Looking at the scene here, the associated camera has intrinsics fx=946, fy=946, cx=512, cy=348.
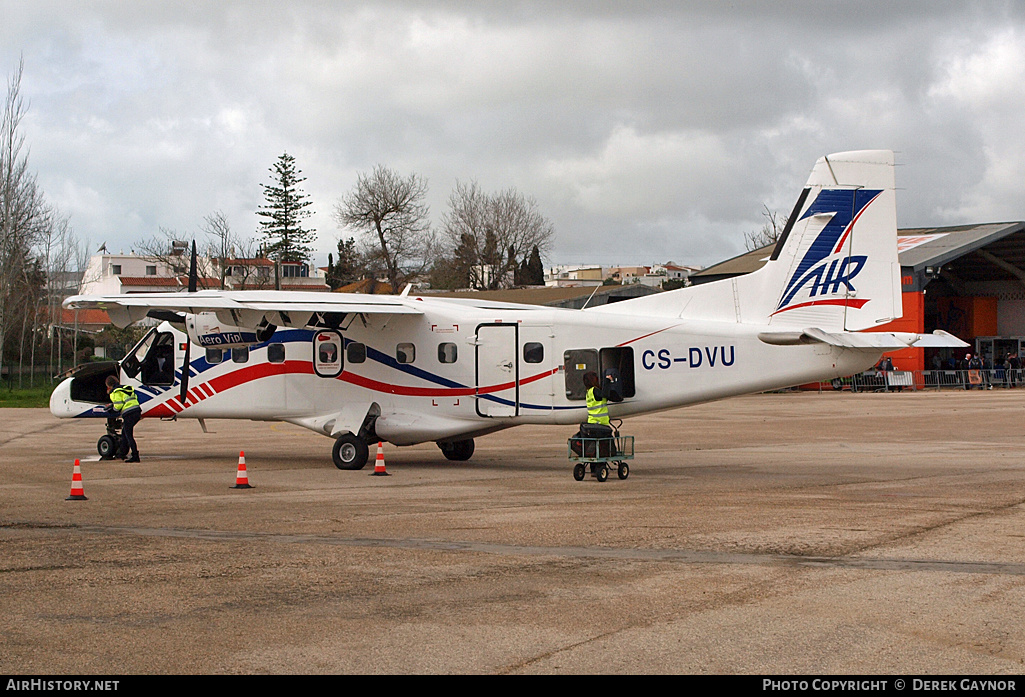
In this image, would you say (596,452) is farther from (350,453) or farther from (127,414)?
(127,414)

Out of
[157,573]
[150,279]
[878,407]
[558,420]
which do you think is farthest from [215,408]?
[150,279]

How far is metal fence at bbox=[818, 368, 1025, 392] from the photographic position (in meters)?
49.8

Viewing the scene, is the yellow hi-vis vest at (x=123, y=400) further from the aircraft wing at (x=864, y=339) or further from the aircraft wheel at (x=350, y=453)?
the aircraft wing at (x=864, y=339)

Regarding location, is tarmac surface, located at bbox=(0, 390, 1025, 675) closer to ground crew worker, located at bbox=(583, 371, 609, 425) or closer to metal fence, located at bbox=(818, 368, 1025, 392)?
ground crew worker, located at bbox=(583, 371, 609, 425)

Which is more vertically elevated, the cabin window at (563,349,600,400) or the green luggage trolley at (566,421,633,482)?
the cabin window at (563,349,600,400)

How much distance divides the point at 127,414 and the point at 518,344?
333 inches

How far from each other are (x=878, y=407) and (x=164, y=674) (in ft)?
116

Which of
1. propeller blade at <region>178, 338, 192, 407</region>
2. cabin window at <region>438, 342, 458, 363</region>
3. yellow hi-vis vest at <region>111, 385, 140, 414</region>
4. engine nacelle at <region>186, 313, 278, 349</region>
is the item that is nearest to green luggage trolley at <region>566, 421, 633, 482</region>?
cabin window at <region>438, 342, 458, 363</region>

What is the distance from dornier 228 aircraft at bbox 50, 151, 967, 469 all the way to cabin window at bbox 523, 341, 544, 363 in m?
0.03

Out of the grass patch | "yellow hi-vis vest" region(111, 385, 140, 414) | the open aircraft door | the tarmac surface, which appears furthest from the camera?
the grass patch

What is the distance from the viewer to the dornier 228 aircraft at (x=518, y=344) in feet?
55.2

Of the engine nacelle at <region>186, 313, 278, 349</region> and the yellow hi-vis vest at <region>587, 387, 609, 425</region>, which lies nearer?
the yellow hi-vis vest at <region>587, 387, 609, 425</region>

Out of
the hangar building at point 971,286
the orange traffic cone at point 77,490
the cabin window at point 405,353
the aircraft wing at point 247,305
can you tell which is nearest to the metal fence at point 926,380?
the hangar building at point 971,286

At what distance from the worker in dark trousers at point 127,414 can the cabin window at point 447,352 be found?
6711 millimetres
